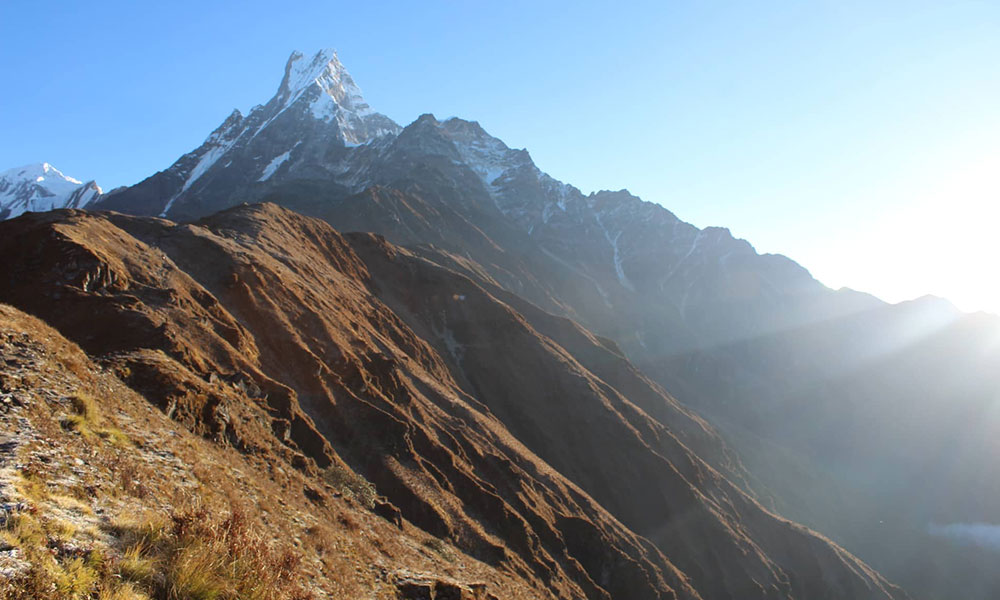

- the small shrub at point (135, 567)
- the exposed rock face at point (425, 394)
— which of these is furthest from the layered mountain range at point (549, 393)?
the small shrub at point (135, 567)

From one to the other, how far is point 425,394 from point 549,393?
2293cm

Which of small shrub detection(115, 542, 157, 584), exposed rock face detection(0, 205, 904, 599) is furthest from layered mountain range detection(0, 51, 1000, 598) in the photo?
small shrub detection(115, 542, 157, 584)

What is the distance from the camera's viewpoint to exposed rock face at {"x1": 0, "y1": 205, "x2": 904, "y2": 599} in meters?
21.7

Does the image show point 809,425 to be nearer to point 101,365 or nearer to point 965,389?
point 965,389

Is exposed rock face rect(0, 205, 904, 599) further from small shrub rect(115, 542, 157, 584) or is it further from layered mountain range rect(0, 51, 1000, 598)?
small shrub rect(115, 542, 157, 584)

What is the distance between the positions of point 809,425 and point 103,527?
158 m

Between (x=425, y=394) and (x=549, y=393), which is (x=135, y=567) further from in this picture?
(x=549, y=393)

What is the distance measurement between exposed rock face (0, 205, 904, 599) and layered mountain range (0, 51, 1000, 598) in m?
0.19

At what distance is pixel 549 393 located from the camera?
205 feet

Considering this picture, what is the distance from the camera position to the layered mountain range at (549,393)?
2475 cm

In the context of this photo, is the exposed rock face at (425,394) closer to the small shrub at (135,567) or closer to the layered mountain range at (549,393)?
the layered mountain range at (549,393)

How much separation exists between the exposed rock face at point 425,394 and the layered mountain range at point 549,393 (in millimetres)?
192

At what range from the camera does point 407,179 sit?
183 m

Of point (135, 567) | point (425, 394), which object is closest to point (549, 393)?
point (425, 394)
